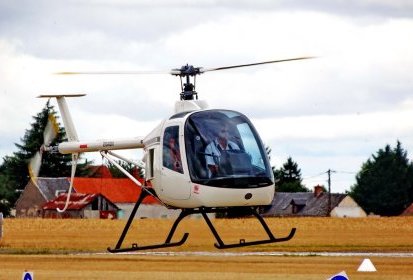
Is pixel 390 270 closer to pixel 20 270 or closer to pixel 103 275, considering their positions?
pixel 103 275

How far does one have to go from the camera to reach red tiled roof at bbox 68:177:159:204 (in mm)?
176125

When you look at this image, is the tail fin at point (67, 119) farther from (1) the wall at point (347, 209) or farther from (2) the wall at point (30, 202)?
(1) the wall at point (347, 209)

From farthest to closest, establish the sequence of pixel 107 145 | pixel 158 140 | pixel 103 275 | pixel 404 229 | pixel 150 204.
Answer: pixel 150 204 → pixel 404 229 → pixel 103 275 → pixel 107 145 → pixel 158 140

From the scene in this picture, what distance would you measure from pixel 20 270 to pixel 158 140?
908 inches

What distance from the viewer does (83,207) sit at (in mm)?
166750

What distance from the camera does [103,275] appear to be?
5356cm

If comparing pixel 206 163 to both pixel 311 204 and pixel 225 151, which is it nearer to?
pixel 225 151

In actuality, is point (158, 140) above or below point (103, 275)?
above

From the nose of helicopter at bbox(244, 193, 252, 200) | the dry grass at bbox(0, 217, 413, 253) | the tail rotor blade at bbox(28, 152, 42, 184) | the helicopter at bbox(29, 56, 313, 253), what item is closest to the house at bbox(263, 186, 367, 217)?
the dry grass at bbox(0, 217, 413, 253)

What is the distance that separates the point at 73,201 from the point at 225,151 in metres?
137

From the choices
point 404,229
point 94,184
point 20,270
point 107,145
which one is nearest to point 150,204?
point 94,184

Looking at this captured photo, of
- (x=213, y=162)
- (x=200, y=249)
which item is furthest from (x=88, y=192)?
(x=213, y=162)

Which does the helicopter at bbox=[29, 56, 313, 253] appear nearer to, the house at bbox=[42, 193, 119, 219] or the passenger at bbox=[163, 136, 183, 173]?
the passenger at bbox=[163, 136, 183, 173]

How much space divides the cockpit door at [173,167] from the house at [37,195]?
138560 millimetres
